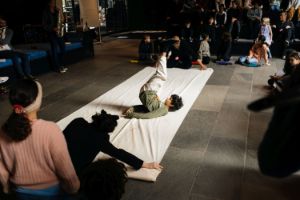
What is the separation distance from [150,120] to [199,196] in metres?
1.45

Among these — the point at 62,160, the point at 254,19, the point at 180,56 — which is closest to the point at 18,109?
the point at 62,160

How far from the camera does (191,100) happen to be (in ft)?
14.1

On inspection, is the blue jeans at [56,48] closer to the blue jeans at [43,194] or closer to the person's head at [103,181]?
the person's head at [103,181]

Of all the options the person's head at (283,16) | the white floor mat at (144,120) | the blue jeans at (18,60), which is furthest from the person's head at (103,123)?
the person's head at (283,16)

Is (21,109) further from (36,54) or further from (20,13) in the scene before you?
(20,13)

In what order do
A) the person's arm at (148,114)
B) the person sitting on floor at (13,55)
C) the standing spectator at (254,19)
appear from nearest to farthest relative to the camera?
the person's arm at (148,114), the person sitting on floor at (13,55), the standing spectator at (254,19)

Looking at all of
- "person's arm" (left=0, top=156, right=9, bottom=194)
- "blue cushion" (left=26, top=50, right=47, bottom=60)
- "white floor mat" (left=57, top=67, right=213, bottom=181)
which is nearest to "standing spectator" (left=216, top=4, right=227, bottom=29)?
"white floor mat" (left=57, top=67, right=213, bottom=181)

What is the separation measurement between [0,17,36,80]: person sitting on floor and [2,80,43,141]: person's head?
13.6 feet

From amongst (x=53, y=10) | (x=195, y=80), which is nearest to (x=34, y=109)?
(x=195, y=80)

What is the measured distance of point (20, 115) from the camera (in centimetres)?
147

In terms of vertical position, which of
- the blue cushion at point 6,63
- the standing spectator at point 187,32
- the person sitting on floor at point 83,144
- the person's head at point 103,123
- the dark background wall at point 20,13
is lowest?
the person's head at point 103,123

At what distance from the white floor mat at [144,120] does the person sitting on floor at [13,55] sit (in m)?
1.85

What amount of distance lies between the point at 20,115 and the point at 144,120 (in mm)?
2205

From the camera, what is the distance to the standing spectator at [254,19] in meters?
7.89
